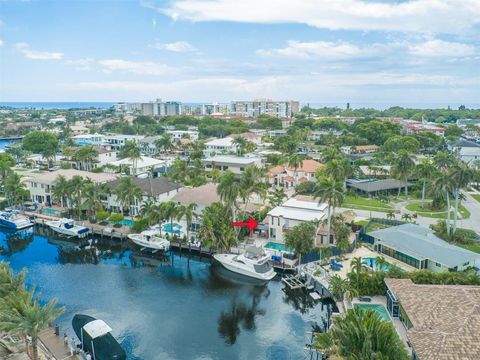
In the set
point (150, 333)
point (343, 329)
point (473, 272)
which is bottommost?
point (150, 333)

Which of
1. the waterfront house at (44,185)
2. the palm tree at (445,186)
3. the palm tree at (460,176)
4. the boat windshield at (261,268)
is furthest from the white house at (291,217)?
the waterfront house at (44,185)

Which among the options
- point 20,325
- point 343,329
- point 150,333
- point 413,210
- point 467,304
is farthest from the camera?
point 413,210

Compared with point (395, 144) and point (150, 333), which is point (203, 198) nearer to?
point (150, 333)

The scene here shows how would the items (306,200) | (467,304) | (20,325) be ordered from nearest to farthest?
1. (20,325)
2. (467,304)
3. (306,200)

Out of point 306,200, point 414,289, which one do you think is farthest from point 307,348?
point 306,200

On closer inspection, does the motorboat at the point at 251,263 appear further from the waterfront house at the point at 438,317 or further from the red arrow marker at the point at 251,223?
the waterfront house at the point at 438,317
